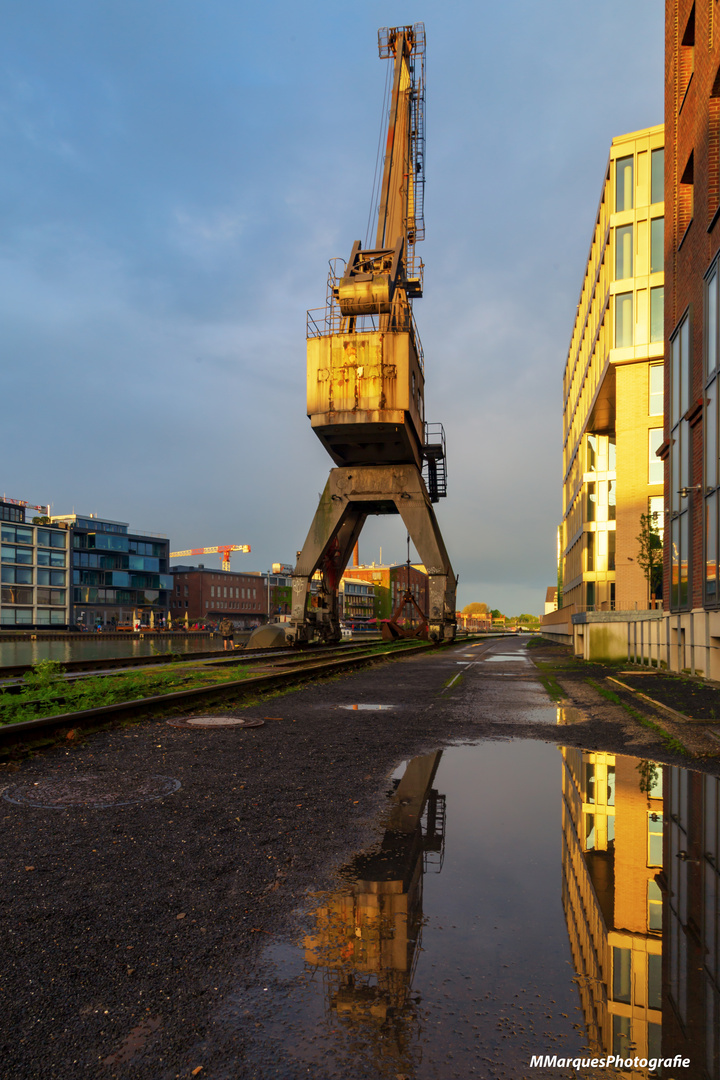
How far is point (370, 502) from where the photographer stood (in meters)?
33.2

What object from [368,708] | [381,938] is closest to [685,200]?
[368,708]

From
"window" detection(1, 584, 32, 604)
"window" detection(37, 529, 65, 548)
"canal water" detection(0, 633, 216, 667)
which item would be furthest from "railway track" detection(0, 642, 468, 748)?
"window" detection(37, 529, 65, 548)

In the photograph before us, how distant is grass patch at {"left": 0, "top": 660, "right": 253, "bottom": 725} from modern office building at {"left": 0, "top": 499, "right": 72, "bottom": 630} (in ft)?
268

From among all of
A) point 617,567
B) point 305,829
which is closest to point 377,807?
point 305,829

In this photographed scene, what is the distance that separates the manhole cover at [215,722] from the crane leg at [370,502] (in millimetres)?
21236

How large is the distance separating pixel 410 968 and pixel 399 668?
629 inches

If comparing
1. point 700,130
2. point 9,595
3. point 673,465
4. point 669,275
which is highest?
point 700,130

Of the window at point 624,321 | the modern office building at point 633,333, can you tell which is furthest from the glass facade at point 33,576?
the window at point 624,321

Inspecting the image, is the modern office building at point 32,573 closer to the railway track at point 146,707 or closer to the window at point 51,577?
A: the window at point 51,577

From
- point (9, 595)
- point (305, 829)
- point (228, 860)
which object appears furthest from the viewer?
point (9, 595)

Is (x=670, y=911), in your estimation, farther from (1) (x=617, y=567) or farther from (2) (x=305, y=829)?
(1) (x=617, y=567)

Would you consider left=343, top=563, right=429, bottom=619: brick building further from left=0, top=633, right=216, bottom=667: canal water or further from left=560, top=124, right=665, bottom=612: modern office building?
left=560, top=124, right=665, bottom=612: modern office building

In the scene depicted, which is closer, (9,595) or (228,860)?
(228,860)

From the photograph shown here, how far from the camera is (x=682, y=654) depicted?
1571 cm
